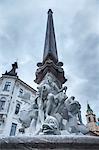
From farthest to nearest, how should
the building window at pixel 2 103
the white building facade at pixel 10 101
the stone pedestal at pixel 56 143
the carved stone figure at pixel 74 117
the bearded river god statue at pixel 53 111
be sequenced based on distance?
1. the building window at pixel 2 103
2. the white building facade at pixel 10 101
3. the carved stone figure at pixel 74 117
4. the bearded river god statue at pixel 53 111
5. the stone pedestal at pixel 56 143

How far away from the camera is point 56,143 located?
7.82 feet

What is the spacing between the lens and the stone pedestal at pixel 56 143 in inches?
93.4

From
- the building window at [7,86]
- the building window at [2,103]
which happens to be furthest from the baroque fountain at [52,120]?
the building window at [7,86]

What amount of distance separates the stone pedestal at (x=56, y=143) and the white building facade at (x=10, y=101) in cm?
1745

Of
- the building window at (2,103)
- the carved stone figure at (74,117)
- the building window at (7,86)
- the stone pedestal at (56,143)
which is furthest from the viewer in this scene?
the building window at (7,86)

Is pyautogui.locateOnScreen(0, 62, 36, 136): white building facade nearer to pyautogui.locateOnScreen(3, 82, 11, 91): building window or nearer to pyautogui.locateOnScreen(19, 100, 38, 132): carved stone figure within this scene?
pyautogui.locateOnScreen(3, 82, 11, 91): building window

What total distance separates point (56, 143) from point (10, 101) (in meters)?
22.4

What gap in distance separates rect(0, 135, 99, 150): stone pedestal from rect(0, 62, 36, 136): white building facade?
17.4 meters

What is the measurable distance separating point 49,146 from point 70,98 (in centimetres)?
201

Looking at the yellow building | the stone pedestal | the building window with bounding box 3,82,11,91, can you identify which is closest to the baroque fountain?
the stone pedestal

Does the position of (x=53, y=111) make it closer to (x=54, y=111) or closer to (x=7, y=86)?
(x=54, y=111)

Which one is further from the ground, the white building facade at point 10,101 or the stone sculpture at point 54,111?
the white building facade at point 10,101

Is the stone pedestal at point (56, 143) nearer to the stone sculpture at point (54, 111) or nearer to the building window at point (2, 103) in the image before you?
the stone sculpture at point (54, 111)

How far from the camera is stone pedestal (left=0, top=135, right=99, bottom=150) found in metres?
2.37
